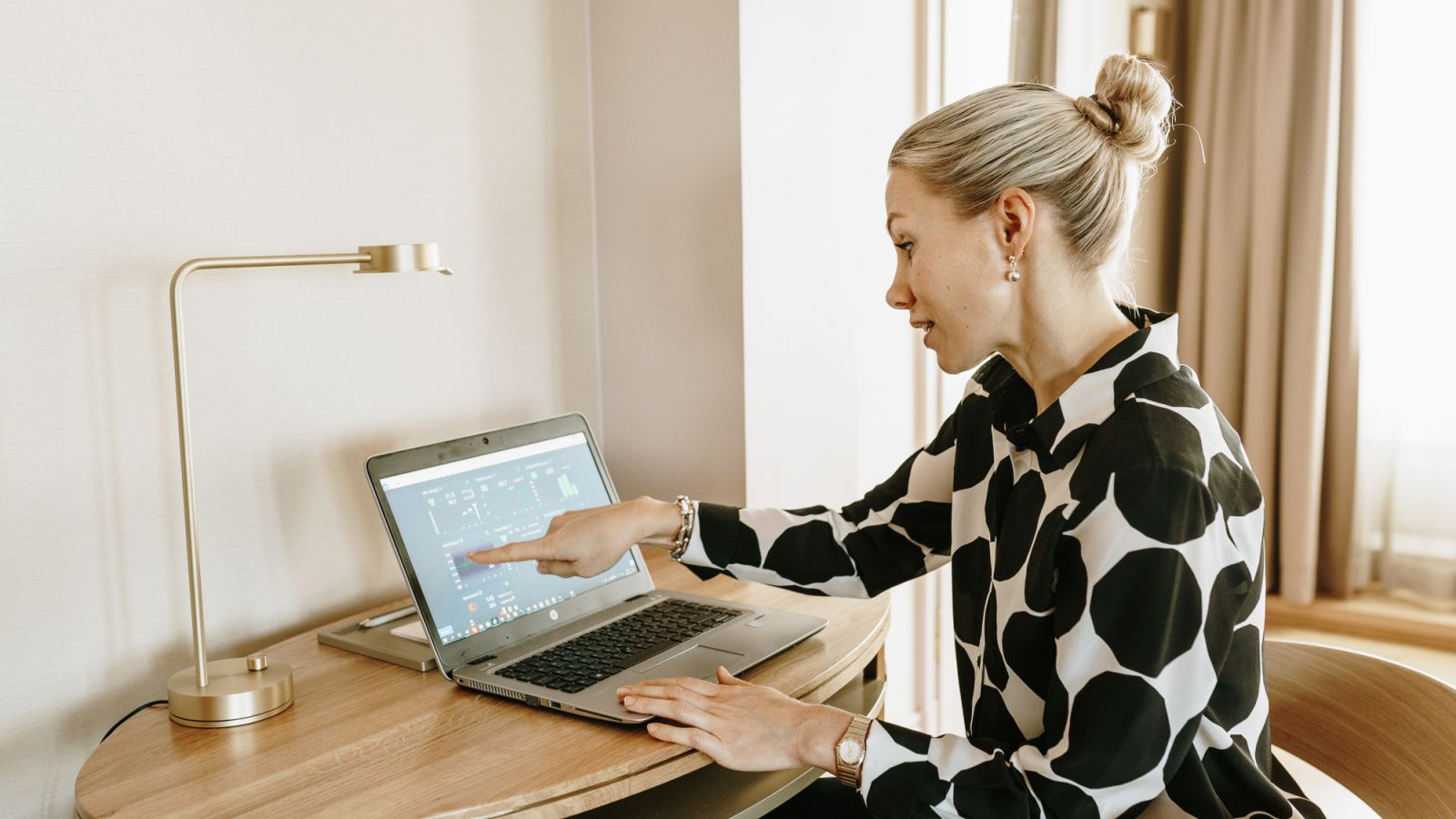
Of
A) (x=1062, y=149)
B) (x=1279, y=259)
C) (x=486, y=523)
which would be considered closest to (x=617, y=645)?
(x=486, y=523)

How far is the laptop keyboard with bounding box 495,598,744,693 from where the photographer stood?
1238 millimetres

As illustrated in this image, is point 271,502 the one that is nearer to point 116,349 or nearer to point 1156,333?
point 116,349

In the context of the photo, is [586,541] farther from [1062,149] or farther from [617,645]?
[1062,149]

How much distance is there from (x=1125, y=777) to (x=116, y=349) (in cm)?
112

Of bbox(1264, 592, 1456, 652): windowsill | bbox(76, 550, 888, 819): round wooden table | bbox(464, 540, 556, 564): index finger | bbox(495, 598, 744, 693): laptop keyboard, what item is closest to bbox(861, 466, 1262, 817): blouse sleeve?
bbox(76, 550, 888, 819): round wooden table

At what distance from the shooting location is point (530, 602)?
1413 mm

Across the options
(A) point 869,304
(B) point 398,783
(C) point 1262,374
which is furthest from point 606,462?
(C) point 1262,374

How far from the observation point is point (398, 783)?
1.03 m

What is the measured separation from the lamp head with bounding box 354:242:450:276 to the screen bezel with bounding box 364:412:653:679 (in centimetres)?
23

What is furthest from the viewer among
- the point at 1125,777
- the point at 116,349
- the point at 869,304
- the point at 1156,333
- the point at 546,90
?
the point at 869,304

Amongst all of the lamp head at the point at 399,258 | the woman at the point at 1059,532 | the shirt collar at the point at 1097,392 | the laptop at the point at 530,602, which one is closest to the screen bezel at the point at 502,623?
the laptop at the point at 530,602

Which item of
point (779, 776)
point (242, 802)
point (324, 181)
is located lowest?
point (779, 776)

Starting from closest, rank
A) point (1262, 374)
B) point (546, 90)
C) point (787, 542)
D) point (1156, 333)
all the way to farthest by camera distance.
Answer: point (1156, 333) < point (787, 542) < point (546, 90) < point (1262, 374)

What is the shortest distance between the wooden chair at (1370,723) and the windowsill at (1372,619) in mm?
1708
